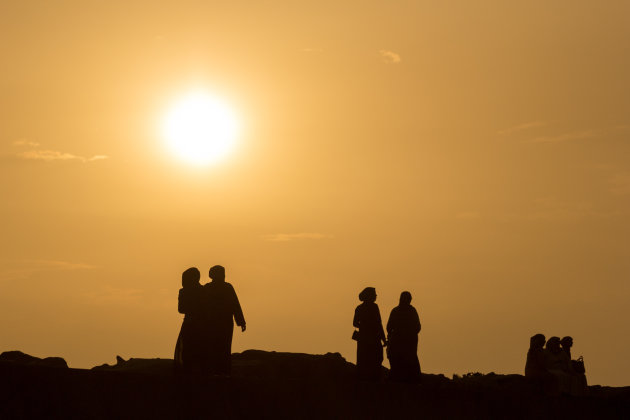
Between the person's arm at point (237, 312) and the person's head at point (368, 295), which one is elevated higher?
the person's head at point (368, 295)

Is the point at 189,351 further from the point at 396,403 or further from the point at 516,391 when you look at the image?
the point at 516,391

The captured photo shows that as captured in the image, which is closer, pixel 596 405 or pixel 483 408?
pixel 483 408

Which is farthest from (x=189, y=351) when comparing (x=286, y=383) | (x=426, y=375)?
(x=426, y=375)

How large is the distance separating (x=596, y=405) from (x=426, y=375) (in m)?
9.19

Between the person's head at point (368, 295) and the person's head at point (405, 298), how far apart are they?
51 cm

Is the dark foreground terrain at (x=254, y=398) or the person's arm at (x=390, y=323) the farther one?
the person's arm at (x=390, y=323)

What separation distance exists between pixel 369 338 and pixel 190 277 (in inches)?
186

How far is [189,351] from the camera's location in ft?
59.0

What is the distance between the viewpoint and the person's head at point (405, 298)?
2105cm

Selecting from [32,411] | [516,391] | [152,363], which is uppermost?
[152,363]

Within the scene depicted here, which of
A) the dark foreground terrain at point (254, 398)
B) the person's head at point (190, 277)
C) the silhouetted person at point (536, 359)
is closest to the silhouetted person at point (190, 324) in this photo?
the person's head at point (190, 277)

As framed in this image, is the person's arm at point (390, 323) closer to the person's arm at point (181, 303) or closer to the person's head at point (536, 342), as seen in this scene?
the person's head at point (536, 342)

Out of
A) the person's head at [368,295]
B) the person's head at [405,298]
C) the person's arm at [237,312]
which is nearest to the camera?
the person's arm at [237,312]

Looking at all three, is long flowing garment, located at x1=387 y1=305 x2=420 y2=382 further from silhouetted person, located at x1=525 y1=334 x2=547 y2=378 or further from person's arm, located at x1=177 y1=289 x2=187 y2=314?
person's arm, located at x1=177 y1=289 x2=187 y2=314
